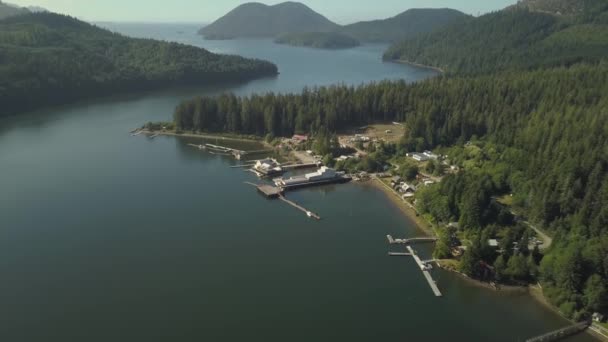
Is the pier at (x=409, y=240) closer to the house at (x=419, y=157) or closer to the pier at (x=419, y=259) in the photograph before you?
the pier at (x=419, y=259)

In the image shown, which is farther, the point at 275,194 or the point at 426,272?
the point at 275,194

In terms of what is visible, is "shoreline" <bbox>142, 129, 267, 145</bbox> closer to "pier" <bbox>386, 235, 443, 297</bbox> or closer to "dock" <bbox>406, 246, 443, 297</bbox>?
"pier" <bbox>386, 235, 443, 297</bbox>

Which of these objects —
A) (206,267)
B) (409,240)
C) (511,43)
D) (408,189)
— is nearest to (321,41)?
(511,43)

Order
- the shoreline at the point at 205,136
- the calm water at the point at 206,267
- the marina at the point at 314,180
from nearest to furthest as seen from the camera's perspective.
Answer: the calm water at the point at 206,267
the marina at the point at 314,180
the shoreline at the point at 205,136

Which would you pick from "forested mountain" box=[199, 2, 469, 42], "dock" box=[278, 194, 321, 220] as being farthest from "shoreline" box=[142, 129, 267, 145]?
"forested mountain" box=[199, 2, 469, 42]

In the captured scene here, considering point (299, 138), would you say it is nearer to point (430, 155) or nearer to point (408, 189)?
point (430, 155)

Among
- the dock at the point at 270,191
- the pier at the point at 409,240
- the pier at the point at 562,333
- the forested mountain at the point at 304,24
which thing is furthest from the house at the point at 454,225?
the forested mountain at the point at 304,24
